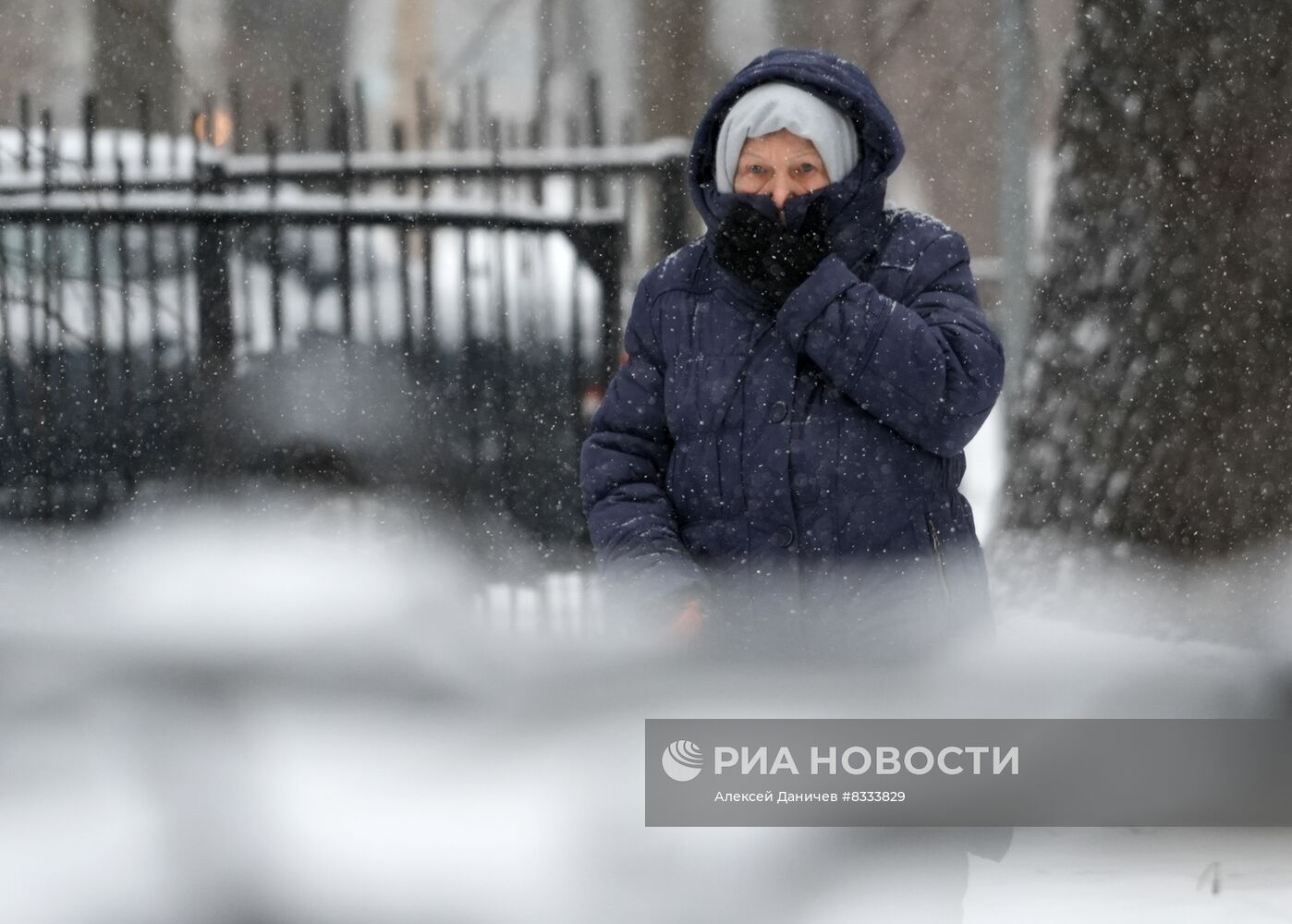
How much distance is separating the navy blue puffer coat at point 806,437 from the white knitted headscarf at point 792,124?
0.06 ft

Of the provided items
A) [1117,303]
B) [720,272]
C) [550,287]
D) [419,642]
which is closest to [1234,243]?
[1117,303]

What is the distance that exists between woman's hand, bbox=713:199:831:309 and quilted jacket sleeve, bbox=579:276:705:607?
0.52ft

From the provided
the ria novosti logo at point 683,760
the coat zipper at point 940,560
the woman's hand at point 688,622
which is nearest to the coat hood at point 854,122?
the coat zipper at point 940,560

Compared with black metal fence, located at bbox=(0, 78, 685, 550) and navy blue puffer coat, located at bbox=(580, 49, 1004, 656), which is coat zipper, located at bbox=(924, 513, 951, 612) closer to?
navy blue puffer coat, located at bbox=(580, 49, 1004, 656)

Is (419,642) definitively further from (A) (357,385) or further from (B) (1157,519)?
(B) (1157,519)

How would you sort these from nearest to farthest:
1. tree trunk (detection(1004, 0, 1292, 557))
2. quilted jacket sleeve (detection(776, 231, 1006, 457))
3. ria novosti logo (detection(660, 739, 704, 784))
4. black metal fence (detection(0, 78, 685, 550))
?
quilted jacket sleeve (detection(776, 231, 1006, 457)) → ria novosti logo (detection(660, 739, 704, 784)) → tree trunk (detection(1004, 0, 1292, 557)) → black metal fence (detection(0, 78, 685, 550))

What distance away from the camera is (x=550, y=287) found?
4.56 m

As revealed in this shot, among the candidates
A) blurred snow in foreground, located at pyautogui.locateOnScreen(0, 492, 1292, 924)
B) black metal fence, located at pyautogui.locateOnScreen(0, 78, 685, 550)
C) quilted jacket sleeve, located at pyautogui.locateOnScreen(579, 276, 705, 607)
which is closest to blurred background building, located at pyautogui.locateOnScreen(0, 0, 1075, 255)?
black metal fence, located at pyautogui.locateOnScreen(0, 78, 685, 550)

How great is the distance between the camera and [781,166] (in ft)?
6.08

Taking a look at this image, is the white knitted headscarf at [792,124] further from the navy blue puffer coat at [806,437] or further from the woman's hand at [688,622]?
the woman's hand at [688,622]

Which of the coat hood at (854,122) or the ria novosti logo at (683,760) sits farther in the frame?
the ria novosti logo at (683,760)

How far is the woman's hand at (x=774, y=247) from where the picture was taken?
1864 millimetres

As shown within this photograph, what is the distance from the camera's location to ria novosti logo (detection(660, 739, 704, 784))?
6.82 ft

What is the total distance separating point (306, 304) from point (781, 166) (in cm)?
280
